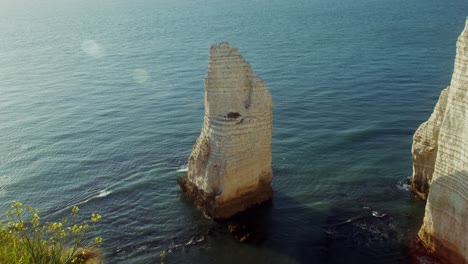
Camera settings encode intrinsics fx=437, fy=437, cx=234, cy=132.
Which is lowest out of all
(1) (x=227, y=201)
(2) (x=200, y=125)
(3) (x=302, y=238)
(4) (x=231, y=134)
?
(3) (x=302, y=238)

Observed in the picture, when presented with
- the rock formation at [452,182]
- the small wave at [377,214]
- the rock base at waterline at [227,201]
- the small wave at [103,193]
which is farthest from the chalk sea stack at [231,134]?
the rock formation at [452,182]

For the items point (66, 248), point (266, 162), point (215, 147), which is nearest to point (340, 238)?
point (266, 162)

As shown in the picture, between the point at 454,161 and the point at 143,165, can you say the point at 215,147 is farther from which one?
the point at 454,161

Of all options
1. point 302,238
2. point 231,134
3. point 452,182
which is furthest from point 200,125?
point 452,182

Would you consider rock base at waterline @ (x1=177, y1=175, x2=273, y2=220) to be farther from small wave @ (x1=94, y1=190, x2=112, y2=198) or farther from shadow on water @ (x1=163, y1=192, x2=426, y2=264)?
small wave @ (x1=94, y1=190, x2=112, y2=198)

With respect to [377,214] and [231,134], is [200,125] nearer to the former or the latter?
[231,134]

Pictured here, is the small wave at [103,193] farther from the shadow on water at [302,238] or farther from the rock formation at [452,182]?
the rock formation at [452,182]
